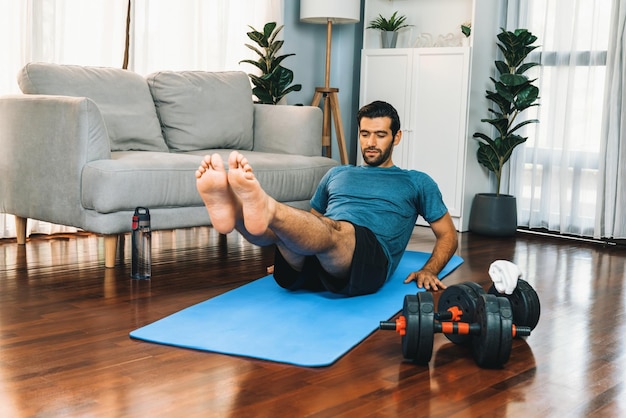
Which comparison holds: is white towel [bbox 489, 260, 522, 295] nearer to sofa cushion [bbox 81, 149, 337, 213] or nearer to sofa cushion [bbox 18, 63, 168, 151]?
sofa cushion [bbox 81, 149, 337, 213]

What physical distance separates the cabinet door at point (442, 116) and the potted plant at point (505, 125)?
0.48 ft

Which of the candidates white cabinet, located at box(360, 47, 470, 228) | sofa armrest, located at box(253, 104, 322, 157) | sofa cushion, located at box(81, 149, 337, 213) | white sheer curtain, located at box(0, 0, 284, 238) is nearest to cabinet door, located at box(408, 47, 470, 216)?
white cabinet, located at box(360, 47, 470, 228)

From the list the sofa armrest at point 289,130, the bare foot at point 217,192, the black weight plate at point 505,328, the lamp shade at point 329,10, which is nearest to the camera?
the black weight plate at point 505,328

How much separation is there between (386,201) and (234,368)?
1121mm

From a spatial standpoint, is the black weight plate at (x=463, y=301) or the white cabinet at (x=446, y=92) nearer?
the black weight plate at (x=463, y=301)

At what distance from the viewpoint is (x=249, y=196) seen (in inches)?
83.0

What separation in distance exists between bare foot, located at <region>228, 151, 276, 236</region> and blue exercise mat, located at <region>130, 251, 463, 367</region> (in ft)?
1.08

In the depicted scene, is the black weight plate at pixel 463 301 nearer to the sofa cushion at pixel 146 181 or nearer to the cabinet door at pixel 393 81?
the sofa cushion at pixel 146 181

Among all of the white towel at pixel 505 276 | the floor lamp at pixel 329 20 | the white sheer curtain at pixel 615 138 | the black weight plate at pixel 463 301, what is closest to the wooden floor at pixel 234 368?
the black weight plate at pixel 463 301

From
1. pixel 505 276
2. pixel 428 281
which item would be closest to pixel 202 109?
pixel 428 281

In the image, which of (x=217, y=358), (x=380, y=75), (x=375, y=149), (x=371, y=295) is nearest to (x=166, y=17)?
(x=380, y=75)

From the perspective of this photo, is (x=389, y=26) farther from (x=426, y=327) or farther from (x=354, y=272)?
(x=426, y=327)

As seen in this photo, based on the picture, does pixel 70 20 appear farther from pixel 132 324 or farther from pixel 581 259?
pixel 581 259

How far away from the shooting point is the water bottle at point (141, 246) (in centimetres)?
307
